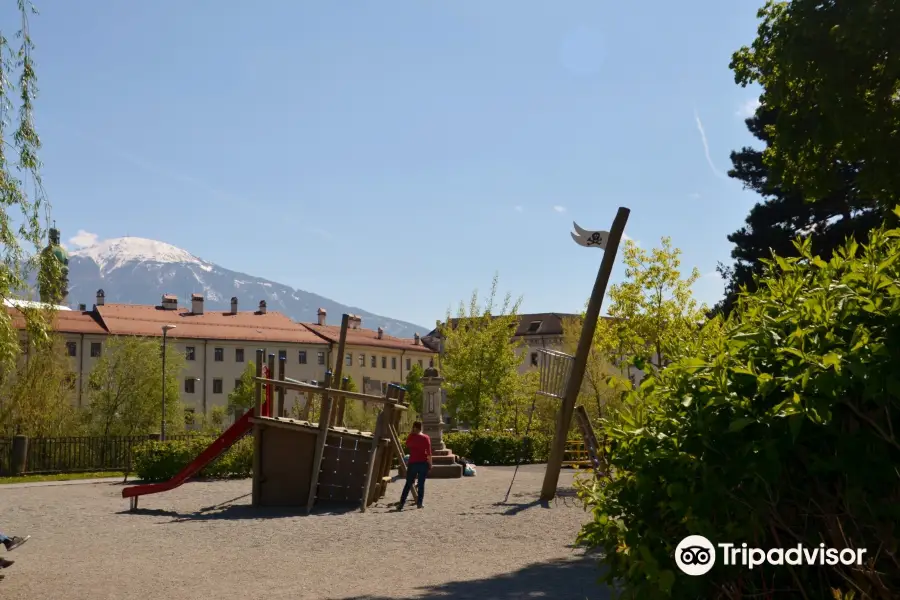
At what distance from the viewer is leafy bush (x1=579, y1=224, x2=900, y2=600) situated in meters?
2.89

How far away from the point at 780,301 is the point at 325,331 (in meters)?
106

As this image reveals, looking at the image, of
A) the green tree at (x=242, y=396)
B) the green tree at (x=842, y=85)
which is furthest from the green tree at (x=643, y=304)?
the green tree at (x=242, y=396)

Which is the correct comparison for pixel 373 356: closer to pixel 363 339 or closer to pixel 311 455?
pixel 363 339

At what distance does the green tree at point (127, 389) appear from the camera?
52.0 meters

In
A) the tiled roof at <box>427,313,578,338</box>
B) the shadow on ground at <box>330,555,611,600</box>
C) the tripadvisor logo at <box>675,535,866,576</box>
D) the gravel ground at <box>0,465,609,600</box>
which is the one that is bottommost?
the gravel ground at <box>0,465,609,600</box>

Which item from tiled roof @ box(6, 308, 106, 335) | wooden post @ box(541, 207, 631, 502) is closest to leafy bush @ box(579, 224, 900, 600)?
wooden post @ box(541, 207, 631, 502)

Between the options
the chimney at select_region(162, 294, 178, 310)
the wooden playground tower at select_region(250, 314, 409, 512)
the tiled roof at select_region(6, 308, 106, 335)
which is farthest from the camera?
the chimney at select_region(162, 294, 178, 310)

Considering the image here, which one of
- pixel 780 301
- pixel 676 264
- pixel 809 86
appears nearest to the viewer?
pixel 780 301

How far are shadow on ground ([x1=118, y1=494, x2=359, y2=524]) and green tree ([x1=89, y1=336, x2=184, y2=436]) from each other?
33.9 metres

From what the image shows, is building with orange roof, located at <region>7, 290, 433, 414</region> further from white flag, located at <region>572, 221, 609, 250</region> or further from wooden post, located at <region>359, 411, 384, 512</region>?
white flag, located at <region>572, 221, 609, 250</region>

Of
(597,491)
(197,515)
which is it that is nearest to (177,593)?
(597,491)

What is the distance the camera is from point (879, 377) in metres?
2.85

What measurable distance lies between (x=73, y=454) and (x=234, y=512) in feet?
63.5

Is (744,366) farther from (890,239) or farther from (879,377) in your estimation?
(890,239)
